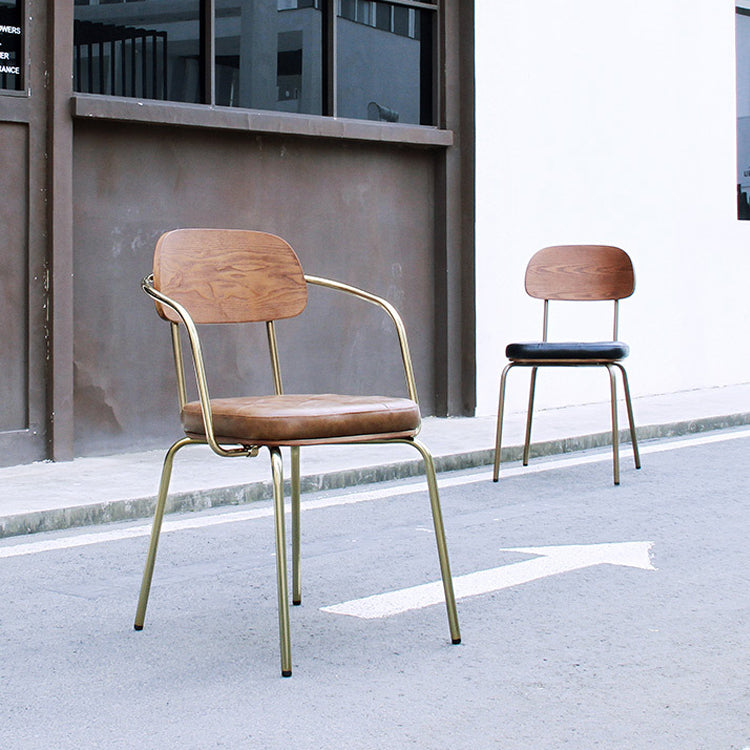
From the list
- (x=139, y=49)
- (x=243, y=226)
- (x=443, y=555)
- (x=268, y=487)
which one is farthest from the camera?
(x=243, y=226)

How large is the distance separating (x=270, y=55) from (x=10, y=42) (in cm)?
180

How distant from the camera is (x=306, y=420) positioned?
10.8 feet

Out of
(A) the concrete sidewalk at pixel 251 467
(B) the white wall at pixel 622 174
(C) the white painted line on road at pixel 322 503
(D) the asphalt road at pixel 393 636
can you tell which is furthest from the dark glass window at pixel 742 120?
(D) the asphalt road at pixel 393 636

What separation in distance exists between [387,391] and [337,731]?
6223mm

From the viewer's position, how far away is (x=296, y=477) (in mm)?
3895

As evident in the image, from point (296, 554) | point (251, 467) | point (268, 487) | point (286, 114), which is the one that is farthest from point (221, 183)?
point (296, 554)

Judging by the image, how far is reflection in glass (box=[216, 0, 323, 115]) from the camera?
7.97 metres

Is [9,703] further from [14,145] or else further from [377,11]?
[377,11]

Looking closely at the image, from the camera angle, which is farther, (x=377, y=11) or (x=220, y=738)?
(x=377, y=11)

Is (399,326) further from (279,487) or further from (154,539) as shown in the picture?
(154,539)

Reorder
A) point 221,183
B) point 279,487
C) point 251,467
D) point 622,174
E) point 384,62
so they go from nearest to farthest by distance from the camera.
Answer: point 279,487 < point 251,467 < point 221,183 < point 384,62 < point 622,174

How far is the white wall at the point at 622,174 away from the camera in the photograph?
9.49 m

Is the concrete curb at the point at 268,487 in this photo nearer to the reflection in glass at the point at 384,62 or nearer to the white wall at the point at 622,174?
the white wall at the point at 622,174

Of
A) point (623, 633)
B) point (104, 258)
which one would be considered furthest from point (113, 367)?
point (623, 633)
